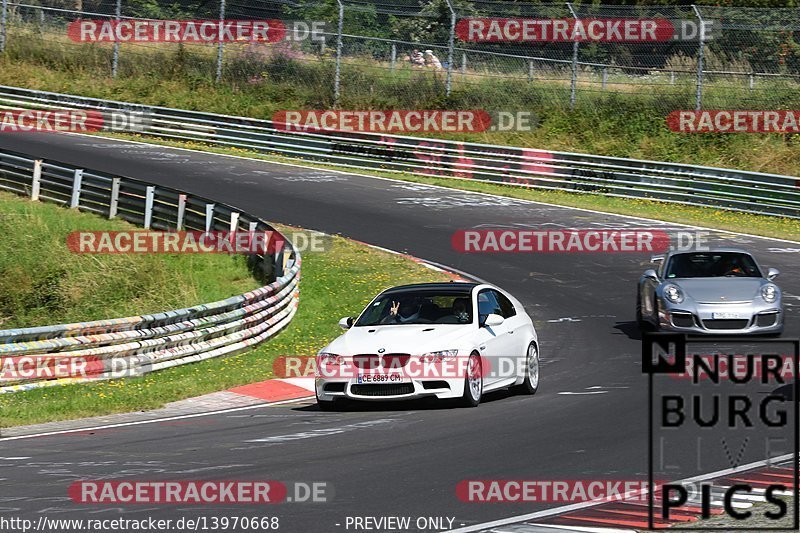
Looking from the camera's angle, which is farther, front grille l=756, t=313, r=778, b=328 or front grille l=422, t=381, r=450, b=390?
front grille l=756, t=313, r=778, b=328

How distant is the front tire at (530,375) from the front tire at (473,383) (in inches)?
40.2

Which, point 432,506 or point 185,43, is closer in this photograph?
point 432,506

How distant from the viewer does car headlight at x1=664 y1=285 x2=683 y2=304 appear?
17.2m

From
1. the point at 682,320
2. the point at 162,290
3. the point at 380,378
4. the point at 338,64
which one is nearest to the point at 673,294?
the point at 682,320

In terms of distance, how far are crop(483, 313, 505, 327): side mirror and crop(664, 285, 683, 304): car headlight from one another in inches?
189

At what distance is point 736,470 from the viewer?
29.2ft

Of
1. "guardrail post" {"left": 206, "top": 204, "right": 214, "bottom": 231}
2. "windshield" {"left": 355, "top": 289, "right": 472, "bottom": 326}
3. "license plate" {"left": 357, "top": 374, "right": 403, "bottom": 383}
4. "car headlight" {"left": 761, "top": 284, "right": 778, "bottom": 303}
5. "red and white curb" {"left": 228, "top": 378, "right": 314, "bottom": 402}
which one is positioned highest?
"windshield" {"left": 355, "top": 289, "right": 472, "bottom": 326}

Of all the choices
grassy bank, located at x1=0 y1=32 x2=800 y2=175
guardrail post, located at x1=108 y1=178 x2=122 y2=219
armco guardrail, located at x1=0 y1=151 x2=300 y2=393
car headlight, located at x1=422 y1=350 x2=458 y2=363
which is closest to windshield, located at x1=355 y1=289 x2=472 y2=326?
car headlight, located at x1=422 y1=350 x2=458 y2=363

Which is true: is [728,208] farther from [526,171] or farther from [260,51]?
[260,51]

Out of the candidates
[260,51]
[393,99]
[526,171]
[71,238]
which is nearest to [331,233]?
[71,238]

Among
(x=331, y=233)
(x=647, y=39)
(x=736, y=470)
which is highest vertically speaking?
(x=647, y=39)

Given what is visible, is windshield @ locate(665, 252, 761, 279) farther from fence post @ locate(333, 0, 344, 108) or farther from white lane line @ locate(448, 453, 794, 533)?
fence post @ locate(333, 0, 344, 108)

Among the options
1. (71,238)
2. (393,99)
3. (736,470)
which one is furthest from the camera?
(393,99)

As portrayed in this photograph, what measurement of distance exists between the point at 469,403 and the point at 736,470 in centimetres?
416
